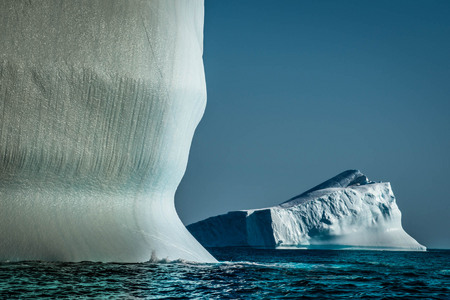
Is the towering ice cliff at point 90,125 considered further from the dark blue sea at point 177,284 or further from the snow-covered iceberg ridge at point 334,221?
the snow-covered iceberg ridge at point 334,221

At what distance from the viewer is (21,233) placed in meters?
10.6

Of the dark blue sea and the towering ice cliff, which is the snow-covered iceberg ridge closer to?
the towering ice cliff

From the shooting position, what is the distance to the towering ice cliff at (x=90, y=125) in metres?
10.8

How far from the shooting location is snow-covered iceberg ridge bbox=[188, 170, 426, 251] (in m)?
44.6

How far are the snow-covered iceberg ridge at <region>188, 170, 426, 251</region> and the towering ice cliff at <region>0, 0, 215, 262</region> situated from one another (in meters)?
32.4

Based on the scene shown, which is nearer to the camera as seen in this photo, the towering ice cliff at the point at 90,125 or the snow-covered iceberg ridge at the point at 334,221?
the towering ice cliff at the point at 90,125

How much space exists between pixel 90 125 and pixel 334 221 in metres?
35.2

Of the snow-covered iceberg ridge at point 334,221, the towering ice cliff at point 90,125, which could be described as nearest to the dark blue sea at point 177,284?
the towering ice cliff at point 90,125

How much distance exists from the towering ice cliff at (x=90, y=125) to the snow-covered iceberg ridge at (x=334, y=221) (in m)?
32.4

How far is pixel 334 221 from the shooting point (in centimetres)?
4472

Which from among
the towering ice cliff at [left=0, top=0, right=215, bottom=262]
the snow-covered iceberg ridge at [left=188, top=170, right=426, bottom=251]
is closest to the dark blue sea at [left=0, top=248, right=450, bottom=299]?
the towering ice cliff at [left=0, top=0, right=215, bottom=262]

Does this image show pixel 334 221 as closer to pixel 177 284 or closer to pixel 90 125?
pixel 90 125

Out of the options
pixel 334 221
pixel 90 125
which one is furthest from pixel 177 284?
pixel 334 221

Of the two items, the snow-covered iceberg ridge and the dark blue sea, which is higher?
the snow-covered iceberg ridge
